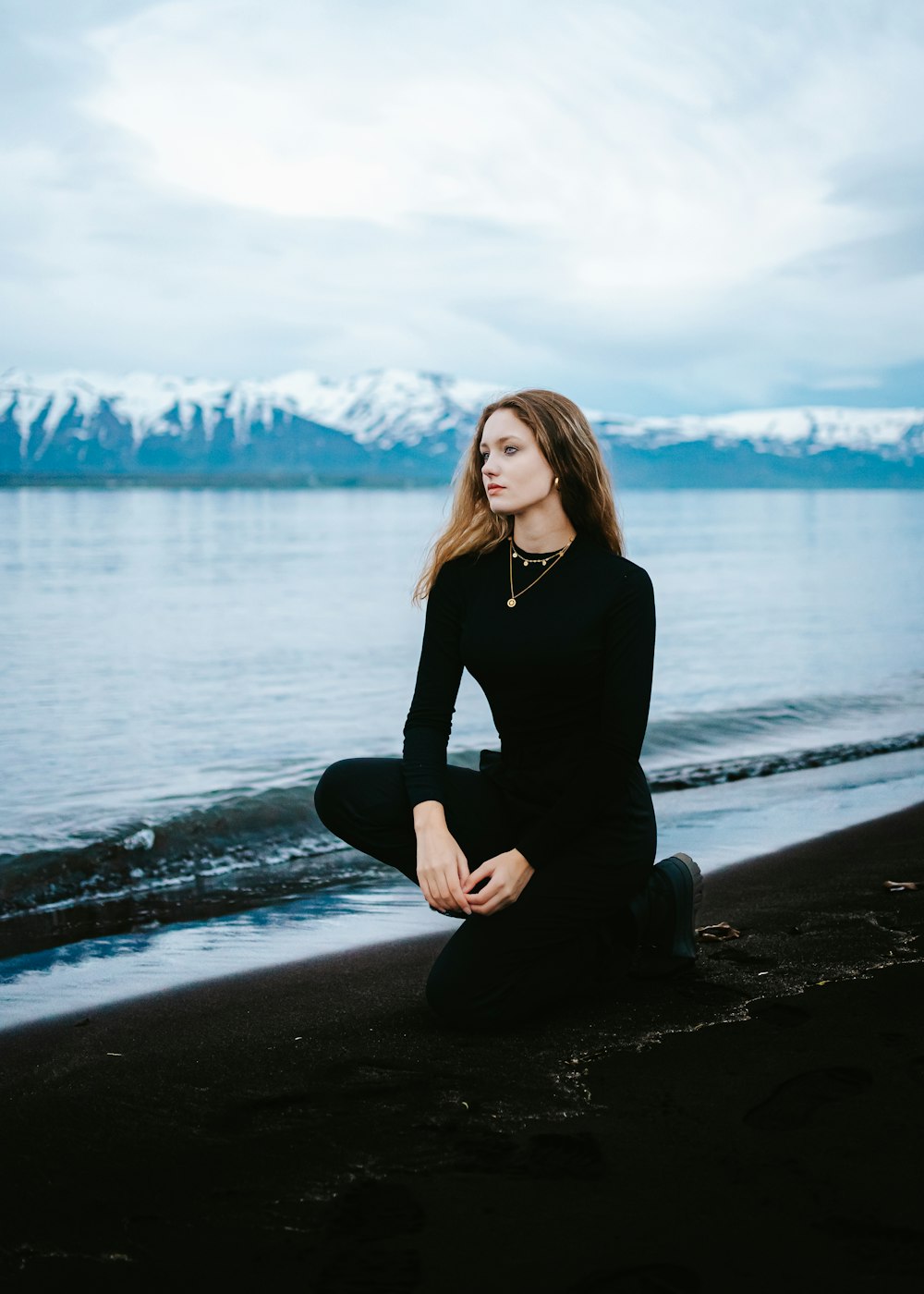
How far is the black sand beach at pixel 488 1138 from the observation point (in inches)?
81.5

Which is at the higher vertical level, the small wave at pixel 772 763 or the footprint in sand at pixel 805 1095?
the footprint in sand at pixel 805 1095

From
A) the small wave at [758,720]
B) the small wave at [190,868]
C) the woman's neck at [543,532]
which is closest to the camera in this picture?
the woman's neck at [543,532]

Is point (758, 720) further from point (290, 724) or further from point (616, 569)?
point (616, 569)

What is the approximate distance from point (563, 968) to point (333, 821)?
86 centimetres

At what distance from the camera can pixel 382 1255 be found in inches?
82.3

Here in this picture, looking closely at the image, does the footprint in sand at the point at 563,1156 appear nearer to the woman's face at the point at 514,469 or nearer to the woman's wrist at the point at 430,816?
the woman's wrist at the point at 430,816

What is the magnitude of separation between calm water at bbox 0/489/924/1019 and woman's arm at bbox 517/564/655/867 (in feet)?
3.71

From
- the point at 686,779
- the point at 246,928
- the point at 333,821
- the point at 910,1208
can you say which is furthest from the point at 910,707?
the point at 910,1208

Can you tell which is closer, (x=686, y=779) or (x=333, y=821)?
(x=333, y=821)

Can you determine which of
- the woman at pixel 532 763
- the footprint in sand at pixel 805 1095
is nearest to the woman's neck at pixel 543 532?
the woman at pixel 532 763

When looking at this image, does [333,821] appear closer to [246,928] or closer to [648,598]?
[648,598]

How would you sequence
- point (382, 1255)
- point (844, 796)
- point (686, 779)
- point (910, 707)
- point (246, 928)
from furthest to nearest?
point (910, 707), point (686, 779), point (844, 796), point (246, 928), point (382, 1255)

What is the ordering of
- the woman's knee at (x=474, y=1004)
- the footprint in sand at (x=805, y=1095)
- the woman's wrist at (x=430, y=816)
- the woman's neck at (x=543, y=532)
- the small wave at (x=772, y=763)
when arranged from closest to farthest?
the footprint in sand at (x=805, y=1095), the woman's knee at (x=474, y=1004), the woman's wrist at (x=430, y=816), the woman's neck at (x=543, y=532), the small wave at (x=772, y=763)

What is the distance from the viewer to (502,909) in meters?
3.36
